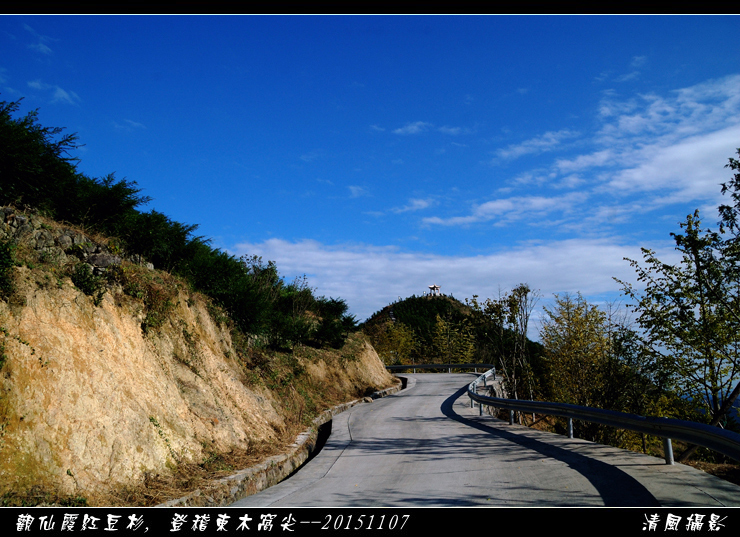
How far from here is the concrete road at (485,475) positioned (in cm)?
557

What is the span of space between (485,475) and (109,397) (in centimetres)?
651

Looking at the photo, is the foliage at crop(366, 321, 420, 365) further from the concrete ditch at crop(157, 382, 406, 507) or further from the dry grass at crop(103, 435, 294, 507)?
the dry grass at crop(103, 435, 294, 507)

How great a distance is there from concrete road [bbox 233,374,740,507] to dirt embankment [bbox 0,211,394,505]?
6.39ft

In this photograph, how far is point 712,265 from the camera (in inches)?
582

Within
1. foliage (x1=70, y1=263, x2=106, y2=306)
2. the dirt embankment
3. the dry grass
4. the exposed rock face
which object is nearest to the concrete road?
the dry grass

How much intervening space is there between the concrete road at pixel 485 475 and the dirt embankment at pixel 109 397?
6.39ft

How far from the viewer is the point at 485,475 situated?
7.22m

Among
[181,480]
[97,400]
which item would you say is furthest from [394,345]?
[97,400]

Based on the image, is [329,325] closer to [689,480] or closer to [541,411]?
[541,411]

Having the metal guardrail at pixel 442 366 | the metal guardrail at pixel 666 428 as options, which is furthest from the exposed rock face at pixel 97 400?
the metal guardrail at pixel 442 366

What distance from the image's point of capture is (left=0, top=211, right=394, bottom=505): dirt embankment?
234 inches

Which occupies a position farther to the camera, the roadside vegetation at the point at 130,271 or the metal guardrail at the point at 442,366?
the metal guardrail at the point at 442,366

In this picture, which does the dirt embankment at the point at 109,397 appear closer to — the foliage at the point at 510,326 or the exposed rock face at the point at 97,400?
the exposed rock face at the point at 97,400
